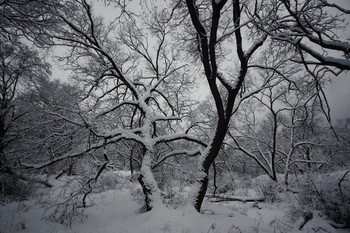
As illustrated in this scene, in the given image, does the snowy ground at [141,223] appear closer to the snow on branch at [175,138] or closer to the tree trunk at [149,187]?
the tree trunk at [149,187]

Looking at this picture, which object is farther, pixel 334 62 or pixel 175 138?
pixel 175 138

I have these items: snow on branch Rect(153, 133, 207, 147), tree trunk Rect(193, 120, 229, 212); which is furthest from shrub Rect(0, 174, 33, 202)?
tree trunk Rect(193, 120, 229, 212)

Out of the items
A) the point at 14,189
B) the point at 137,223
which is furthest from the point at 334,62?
the point at 14,189

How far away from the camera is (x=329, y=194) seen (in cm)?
577

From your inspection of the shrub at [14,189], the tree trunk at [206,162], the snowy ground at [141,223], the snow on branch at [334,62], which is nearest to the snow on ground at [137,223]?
the snowy ground at [141,223]

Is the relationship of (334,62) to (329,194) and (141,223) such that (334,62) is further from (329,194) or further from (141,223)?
(141,223)

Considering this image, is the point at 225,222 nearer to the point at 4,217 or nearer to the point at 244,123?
the point at 4,217

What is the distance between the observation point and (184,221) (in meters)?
4.90

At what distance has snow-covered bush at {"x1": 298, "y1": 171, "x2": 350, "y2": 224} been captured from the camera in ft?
17.8

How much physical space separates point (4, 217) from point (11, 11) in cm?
479

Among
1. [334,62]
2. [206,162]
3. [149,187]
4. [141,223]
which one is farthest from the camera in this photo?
[206,162]

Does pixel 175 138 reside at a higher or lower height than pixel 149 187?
higher

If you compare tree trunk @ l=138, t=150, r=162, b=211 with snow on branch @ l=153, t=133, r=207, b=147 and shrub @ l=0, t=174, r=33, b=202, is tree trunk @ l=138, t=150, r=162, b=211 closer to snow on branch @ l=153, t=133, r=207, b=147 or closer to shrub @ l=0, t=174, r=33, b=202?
snow on branch @ l=153, t=133, r=207, b=147

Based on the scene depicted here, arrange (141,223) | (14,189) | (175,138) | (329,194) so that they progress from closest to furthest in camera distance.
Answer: (141,223), (329,194), (175,138), (14,189)
